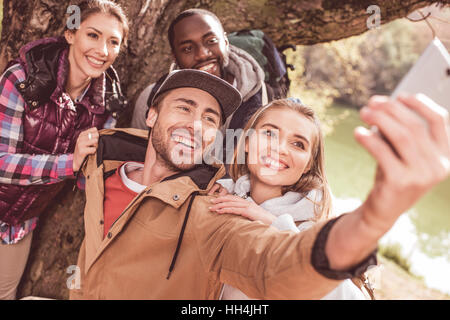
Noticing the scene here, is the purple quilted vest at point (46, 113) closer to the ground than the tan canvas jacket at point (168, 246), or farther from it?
farther from it

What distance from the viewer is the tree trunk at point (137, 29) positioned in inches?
98.3

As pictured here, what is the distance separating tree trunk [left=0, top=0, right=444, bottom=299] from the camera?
2.50 meters

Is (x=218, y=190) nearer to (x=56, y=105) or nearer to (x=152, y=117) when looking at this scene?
(x=152, y=117)

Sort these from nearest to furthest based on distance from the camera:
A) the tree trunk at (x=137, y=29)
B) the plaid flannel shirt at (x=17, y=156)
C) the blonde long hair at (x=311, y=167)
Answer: the blonde long hair at (x=311, y=167) < the plaid flannel shirt at (x=17, y=156) < the tree trunk at (x=137, y=29)

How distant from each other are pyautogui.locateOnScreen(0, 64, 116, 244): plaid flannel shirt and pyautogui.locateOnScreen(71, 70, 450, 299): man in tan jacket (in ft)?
0.68

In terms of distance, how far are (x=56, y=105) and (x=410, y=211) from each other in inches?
669

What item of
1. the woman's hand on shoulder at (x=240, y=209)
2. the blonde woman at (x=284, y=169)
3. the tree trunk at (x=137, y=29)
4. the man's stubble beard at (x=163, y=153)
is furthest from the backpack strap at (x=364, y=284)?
the tree trunk at (x=137, y=29)

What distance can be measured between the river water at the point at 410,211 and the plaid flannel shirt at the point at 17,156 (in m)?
8.80

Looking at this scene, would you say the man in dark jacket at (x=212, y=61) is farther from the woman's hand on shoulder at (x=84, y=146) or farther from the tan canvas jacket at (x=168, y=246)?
the tan canvas jacket at (x=168, y=246)

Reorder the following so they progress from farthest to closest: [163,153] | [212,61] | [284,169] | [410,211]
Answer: [410,211] → [212,61] → [163,153] → [284,169]

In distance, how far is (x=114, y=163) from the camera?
2.20 metres

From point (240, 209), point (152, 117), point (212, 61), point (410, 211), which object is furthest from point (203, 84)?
point (410, 211)

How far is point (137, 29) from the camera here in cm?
277

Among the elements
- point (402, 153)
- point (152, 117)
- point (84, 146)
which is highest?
point (152, 117)
